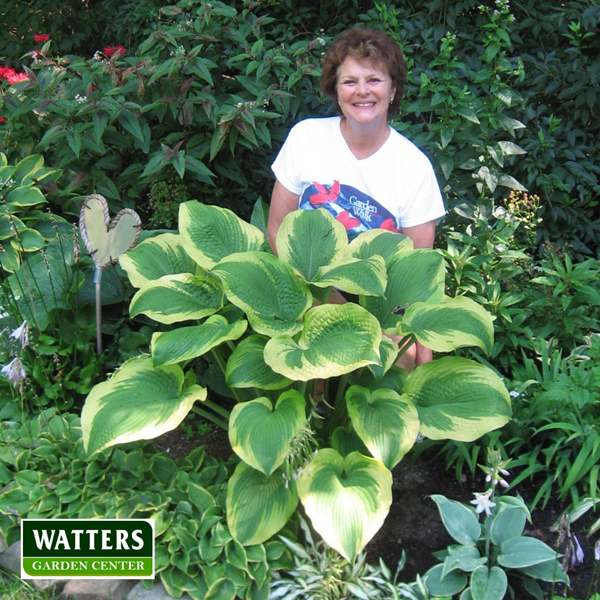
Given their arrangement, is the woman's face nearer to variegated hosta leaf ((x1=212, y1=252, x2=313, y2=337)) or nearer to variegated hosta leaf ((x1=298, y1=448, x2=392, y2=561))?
variegated hosta leaf ((x1=212, y1=252, x2=313, y2=337))

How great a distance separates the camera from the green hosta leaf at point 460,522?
2027 millimetres

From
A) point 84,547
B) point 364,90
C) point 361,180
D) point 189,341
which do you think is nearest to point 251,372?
→ point 189,341

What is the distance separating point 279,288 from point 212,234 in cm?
33

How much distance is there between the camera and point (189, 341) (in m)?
1.95

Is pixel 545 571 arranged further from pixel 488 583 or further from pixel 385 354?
pixel 385 354

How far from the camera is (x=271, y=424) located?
6.14ft

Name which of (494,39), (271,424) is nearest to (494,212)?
(494,39)

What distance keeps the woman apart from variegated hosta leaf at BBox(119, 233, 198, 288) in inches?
22.7

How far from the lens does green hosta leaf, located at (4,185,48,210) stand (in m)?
2.97

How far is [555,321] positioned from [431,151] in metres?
0.96

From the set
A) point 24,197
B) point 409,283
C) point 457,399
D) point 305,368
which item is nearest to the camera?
point 305,368

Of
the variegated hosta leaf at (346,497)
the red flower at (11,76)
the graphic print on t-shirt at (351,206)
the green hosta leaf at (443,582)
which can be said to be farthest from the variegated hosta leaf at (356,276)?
the red flower at (11,76)

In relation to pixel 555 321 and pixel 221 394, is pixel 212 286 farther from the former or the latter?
pixel 555 321

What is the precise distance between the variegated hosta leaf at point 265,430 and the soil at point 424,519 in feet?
2.02
